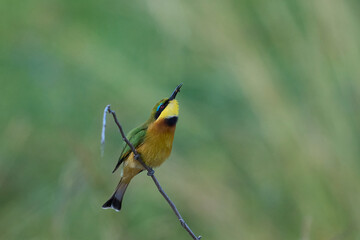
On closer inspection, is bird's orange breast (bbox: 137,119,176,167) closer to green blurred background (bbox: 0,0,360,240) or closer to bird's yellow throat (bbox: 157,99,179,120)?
bird's yellow throat (bbox: 157,99,179,120)

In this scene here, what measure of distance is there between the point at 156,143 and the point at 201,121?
1.07 metres

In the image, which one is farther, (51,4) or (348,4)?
(51,4)

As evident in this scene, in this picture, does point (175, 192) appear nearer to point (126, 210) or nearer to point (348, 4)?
point (126, 210)

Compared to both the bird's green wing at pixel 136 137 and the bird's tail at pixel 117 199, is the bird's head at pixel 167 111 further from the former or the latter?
the bird's tail at pixel 117 199

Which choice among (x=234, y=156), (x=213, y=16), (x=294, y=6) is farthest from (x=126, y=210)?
(x=294, y=6)

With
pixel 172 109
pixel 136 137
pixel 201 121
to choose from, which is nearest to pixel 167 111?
pixel 172 109

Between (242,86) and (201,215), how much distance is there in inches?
18.7

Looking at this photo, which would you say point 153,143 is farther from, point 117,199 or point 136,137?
Result: point 117,199

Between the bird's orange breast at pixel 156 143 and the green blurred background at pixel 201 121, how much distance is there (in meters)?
0.61

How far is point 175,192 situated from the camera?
2084 mm

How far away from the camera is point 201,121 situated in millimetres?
2275

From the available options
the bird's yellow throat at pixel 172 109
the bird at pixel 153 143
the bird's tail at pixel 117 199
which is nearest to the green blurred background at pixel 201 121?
the bird's tail at pixel 117 199

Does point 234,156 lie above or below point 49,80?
below

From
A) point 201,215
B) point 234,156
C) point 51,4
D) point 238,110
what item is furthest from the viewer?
point 51,4
